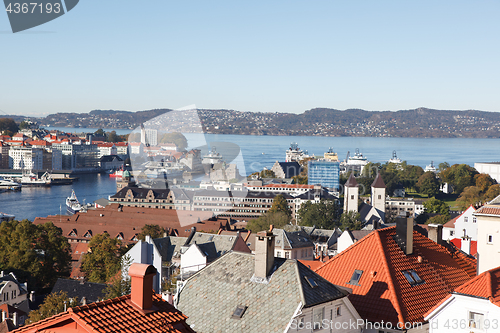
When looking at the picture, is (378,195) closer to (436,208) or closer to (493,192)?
(436,208)

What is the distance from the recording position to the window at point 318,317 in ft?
17.1

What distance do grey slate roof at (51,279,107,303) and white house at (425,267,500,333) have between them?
970cm

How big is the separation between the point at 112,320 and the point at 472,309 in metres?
2.97

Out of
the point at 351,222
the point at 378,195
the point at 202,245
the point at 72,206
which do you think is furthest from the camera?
the point at 72,206

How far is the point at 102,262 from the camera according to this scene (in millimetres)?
16594

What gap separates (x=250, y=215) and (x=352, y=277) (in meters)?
30.5

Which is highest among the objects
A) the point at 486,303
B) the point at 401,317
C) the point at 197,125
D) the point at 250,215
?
the point at 197,125

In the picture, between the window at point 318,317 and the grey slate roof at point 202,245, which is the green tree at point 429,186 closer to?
the grey slate roof at point 202,245

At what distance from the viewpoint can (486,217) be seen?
6.61 meters

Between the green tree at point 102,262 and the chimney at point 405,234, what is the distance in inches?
400

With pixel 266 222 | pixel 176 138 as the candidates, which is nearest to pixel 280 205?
pixel 266 222

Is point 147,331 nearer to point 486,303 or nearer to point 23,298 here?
point 486,303

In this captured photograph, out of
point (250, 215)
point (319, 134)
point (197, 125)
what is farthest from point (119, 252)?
point (319, 134)

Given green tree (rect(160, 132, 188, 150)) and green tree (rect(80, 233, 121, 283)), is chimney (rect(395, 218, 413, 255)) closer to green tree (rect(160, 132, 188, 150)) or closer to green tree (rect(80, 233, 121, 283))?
green tree (rect(80, 233, 121, 283))
